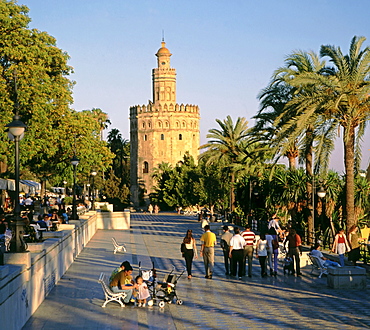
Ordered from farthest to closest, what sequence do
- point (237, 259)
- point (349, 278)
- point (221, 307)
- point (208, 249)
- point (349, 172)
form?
point (349, 172) < point (237, 259) < point (208, 249) < point (349, 278) < point (221, 307)

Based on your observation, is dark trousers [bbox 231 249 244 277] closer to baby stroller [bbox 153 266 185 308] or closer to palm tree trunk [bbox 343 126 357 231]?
baby stroller [bbox 153 266 185 308]

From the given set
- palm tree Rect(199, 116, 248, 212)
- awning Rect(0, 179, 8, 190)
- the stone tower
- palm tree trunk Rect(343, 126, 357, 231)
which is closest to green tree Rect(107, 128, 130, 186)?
the stone tower

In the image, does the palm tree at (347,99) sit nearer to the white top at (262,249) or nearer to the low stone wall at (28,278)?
the white top at (262,249)

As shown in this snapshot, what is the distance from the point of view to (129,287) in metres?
14.2

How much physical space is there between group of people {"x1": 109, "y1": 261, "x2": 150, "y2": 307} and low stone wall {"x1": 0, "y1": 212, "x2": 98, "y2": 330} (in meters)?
1.61

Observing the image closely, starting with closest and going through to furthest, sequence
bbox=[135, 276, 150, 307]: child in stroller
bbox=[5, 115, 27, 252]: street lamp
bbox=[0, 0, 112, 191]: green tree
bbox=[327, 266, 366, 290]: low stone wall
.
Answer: bbox=[5, 115, 27, 252]: street lamp → bbox=[135, 276, 150, 307]: child in stroller → bbox=[327, 266, 366, 290]: low stone wall → bbox=[0, 0, 112, 191]: green tree

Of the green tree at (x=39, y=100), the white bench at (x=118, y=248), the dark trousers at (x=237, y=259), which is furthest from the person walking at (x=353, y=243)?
the green tree at (x=39, y=100)

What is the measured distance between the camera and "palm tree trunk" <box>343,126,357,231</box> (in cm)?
2239

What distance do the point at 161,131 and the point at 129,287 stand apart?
93827 mm

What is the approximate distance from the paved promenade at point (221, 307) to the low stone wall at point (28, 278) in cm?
30

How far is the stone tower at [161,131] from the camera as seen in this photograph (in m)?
107

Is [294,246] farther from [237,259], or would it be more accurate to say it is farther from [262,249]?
[237,259]

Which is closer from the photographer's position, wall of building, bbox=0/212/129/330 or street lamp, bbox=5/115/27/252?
wall of building, bbox=0/212/129/330

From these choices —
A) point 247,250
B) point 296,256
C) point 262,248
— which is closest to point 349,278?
point 296,256
